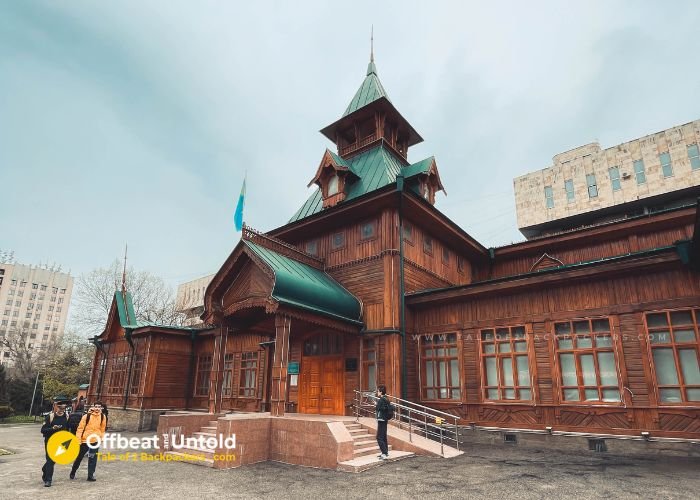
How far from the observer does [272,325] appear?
1584cm

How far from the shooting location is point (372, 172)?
1969 centimetres

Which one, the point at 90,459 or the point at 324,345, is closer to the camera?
the point at 90,459

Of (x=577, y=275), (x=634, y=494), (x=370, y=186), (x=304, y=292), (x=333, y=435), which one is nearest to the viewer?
(x=634, y=494)

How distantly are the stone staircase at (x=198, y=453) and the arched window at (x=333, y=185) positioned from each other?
35.9 feet

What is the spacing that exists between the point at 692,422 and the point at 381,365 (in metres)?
8.53

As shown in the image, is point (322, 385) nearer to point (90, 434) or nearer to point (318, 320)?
point (318, 320)

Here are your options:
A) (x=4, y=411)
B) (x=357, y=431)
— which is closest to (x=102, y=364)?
(x=4, y=411)

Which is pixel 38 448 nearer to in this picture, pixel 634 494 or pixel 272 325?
pixel 272 325

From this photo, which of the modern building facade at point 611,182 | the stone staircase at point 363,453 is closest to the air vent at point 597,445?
the stone staircase at point 363,453

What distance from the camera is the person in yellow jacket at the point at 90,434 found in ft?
28.5

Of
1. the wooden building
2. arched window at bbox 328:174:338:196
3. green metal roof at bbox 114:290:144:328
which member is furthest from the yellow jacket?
green metal roof at bbox 114:290:144:328

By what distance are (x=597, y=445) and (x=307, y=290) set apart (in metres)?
9.27

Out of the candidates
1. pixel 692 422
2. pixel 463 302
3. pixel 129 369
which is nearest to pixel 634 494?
pixel 692 422

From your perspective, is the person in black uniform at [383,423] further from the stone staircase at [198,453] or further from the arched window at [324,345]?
the arched window at [324,345]
